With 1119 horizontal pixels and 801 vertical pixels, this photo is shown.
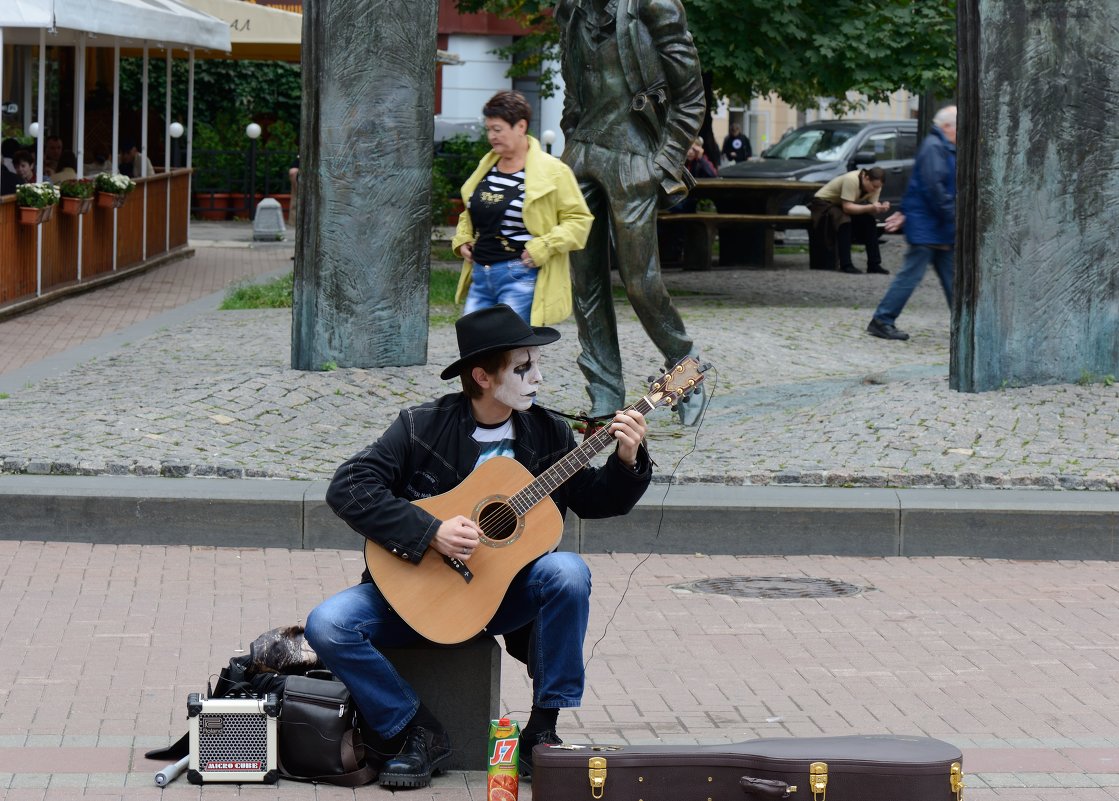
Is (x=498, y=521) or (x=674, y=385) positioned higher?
(x=674, y=385)

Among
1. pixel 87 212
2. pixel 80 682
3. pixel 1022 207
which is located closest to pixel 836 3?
pixel 87 212

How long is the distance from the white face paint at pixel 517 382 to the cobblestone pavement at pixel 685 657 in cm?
105

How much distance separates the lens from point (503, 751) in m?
4.60

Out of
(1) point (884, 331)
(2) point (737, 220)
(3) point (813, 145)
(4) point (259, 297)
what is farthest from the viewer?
(3) point (813, 145)

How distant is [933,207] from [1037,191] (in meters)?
3.17

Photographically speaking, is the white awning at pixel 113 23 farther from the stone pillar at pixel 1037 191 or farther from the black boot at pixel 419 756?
the black boot at pixel 419 756

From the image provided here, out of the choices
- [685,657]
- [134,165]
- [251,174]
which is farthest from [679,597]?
[251,174]

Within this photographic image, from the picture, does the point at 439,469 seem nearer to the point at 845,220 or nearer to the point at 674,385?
the point at 674,385

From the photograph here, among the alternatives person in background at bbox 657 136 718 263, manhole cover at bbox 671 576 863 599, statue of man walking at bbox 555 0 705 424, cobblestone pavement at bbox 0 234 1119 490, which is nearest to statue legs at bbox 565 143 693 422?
statue of man walking at bbox 555 0 705 424

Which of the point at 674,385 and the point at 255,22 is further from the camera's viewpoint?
the point at 255,22

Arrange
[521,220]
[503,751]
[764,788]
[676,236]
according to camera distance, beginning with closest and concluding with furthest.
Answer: [764,788] < [503,751] < [521,220] < [676,236]

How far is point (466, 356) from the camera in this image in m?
5.10

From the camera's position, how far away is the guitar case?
4.34 m

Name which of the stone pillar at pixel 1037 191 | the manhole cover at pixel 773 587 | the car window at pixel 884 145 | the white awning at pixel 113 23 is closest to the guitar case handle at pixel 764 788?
the manhole cover at pixel 773 587
